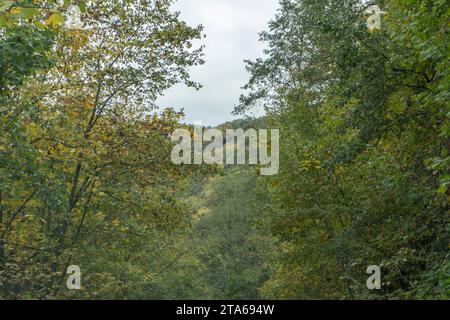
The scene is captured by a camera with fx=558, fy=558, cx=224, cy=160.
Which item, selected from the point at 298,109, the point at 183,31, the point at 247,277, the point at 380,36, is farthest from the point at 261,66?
the point at 247,277

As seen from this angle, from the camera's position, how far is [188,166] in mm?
14703

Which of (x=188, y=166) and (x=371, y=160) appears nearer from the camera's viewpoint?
(x=371, y=160)

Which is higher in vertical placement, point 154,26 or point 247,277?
point 154,26

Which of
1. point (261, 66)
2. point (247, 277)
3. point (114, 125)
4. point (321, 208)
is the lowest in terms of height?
point (247, 277)

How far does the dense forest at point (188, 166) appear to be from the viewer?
9.95 metres

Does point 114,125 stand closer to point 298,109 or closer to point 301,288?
point 298,109

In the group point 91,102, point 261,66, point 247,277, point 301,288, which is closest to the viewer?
point 91,102

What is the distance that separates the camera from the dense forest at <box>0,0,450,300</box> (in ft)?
32.6

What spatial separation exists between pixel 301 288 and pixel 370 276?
7.53 metres

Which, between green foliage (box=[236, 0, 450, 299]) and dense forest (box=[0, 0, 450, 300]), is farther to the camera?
dense forest (box=[0, 0, 450, 300])

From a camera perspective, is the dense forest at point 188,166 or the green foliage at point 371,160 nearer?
the green foliage at point 371,160
